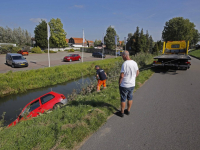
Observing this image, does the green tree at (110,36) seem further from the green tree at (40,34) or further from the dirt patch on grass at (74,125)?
the dirt patch on grass at (74,125)

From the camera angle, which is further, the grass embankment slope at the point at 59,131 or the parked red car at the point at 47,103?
the parked red car at the point at 47,103

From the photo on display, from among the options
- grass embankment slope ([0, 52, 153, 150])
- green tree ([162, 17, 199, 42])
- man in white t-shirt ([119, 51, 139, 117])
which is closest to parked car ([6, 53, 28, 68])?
grass embankment slope ([0, 52, 153, 150])

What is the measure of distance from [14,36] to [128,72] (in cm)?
6084

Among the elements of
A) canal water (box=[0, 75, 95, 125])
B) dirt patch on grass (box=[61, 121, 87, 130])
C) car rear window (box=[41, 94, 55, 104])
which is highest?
dirt patch on grass (box=[61, 121, 87, 130])

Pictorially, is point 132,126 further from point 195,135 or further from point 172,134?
point 195,135

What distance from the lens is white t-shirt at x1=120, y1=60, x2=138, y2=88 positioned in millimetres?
3553

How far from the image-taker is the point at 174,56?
11422 mm

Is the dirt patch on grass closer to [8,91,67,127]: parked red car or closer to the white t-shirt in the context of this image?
the white t-shirt

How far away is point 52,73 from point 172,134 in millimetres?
13484

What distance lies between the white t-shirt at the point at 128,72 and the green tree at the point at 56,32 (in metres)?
54.2

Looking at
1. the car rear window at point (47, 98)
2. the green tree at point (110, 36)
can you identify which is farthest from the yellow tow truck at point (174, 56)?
the green tree at point (110, 36)

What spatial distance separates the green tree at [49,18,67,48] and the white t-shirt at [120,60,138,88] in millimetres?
54238

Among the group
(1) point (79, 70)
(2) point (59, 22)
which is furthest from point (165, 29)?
(1) point (79, 70)

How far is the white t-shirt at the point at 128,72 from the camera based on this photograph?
140 inches
